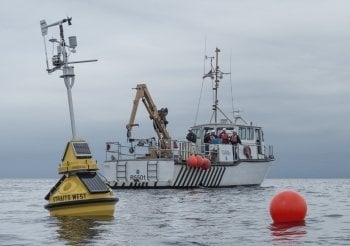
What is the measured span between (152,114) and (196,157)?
566 centimetres

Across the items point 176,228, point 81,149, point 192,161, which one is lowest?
point 176,228

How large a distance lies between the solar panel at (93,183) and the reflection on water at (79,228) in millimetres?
A: 751

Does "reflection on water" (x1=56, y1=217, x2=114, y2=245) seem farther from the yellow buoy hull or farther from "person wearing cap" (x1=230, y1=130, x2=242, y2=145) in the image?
"person wearing cap" (x1=230, y1=130, x2=242, y2=145)

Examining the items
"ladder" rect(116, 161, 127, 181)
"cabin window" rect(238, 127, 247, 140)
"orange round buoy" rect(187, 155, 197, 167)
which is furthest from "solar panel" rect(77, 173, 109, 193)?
"cabin window" rect(238, 127, 247, 140)

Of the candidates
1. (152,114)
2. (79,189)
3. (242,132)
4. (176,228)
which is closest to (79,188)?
(79,189)

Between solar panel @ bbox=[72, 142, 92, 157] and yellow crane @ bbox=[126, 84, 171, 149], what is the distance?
21.9 metres

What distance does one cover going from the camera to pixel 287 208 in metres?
16.2

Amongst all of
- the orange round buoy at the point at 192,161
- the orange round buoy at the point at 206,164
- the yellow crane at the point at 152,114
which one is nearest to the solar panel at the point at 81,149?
the orange round buoy at the point at 192,161

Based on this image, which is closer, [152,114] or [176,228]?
[176,228]

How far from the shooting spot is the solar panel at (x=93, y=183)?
17.0 meters

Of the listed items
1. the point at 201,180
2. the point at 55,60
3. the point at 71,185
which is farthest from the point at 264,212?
the point at 201,180

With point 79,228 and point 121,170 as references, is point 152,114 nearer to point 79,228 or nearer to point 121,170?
point 121,170

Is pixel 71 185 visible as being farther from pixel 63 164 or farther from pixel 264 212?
pixel 264 212

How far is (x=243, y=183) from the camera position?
1615 inches
